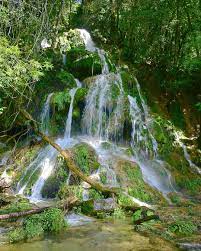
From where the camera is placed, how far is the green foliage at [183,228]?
7.44 metres

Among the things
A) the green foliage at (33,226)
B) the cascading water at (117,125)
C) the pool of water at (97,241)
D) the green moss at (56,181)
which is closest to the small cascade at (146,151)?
the cascading water at (117,125)

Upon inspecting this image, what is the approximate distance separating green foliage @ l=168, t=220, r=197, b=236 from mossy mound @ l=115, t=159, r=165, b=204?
2.19m

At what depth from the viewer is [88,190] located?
9648 mm

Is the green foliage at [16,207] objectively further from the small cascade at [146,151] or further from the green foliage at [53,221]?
the small cascade at [146,151]

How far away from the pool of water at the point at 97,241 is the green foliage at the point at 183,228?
0.60 meters

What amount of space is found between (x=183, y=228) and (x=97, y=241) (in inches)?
64.5

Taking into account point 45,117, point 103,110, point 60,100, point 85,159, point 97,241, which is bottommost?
point 97,241

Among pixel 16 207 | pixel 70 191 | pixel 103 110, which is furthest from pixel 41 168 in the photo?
pixel 103 110

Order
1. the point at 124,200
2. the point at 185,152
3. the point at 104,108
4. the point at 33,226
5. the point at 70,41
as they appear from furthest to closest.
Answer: the point at 70,41 → the point at 104,108 → the point at 185,152 → the point at 124,200 → the point at 33,226

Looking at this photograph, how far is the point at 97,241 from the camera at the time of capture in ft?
23.1

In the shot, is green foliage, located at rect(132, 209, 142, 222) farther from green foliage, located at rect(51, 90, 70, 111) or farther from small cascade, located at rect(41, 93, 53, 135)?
green foliage, located at rect(51, 90, 70, 111)

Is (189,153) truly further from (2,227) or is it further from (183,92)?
(2,227)

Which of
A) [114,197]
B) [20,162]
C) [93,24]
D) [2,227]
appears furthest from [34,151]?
[93,24]

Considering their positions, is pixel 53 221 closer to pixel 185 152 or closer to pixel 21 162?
pixel 21 162
